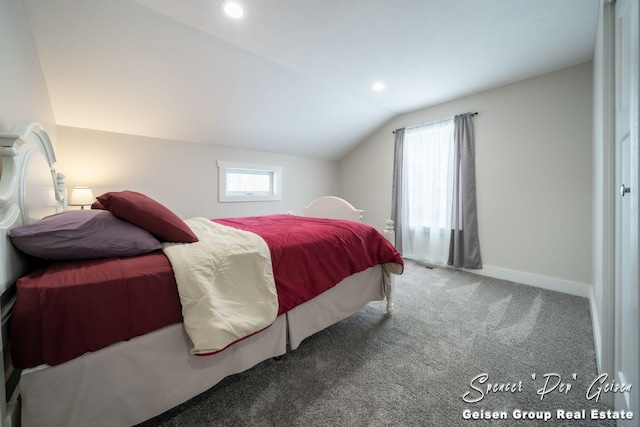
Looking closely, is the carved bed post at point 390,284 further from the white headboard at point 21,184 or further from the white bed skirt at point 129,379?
the white headboard at point 21,184

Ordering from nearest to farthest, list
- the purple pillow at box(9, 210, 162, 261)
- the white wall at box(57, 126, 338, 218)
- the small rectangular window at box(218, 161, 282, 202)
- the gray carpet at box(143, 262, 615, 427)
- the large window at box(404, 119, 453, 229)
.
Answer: the purple pillow at box(9, 210, 162, 261)
the gray carpet at box(143, 262, 615, 427)
the white wall at box(57, 126, 338, 218)
the large window at box(404, 119, 453, 229)
the small rectangular window at box(218, 161, 282, 202)

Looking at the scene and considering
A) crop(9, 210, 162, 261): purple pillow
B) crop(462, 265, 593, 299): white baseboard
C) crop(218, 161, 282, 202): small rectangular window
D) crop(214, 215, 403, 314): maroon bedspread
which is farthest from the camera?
crop(218, 161, 282, 202): small rectangular window

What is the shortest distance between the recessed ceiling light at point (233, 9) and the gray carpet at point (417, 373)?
8.47ft

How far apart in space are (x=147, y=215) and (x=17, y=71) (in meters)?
1.33

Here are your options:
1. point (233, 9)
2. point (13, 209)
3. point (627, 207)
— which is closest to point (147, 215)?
point (13, 209)

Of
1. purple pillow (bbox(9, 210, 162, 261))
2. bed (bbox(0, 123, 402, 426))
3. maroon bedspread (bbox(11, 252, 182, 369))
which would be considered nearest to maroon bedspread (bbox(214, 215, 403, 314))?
bed (bbox(0, 123, 402, 426))

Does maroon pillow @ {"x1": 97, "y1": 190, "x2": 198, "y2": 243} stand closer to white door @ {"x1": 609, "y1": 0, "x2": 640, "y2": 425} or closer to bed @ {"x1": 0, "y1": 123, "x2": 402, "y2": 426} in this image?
bed @ {"x1": 0, "y1": 123, "x2": 402, "y2": 426}

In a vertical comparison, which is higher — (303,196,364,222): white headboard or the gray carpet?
(303,196,364,222): white headboard

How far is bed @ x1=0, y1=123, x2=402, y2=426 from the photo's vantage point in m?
0.80

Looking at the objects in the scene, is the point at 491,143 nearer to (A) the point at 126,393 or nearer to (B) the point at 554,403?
(B) the point at 554,403

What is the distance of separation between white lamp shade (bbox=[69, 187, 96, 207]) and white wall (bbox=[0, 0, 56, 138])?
799mm

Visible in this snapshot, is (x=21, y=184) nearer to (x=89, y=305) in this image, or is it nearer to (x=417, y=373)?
(x=89, y=305)

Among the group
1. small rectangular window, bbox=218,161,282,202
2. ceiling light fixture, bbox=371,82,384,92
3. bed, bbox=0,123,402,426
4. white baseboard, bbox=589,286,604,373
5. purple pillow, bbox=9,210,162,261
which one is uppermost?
ceiling light fixture, bbox=371,82,384,92

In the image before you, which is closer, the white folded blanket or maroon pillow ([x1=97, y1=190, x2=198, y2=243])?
the white folded blanket
